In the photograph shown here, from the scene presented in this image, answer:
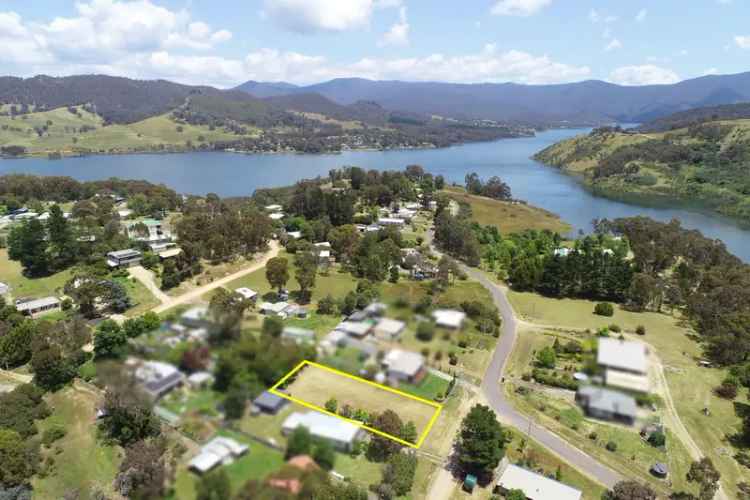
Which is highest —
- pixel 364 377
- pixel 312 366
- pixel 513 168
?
pixel 312 366

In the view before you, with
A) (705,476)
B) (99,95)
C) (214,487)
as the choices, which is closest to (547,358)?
(705,476)

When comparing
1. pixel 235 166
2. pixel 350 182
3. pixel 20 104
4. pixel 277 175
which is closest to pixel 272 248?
pixel 350 182

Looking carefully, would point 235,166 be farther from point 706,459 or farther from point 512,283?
point 706,459

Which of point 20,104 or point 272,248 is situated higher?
point 20,104

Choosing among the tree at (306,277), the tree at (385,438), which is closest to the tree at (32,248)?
the tree at (306,277)

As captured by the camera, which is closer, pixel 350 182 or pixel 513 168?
pixel 350 182

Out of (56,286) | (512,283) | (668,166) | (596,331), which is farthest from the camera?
(668,166)

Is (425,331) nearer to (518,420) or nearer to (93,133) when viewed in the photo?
(518,420)
